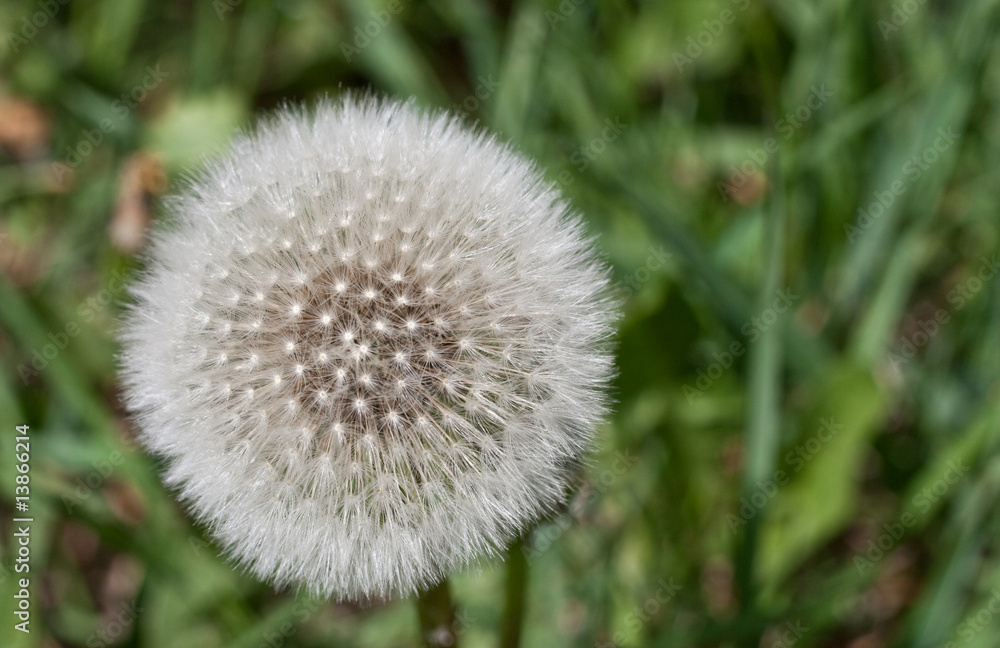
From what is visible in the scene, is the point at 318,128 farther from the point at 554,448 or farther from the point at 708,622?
the point at 708,622

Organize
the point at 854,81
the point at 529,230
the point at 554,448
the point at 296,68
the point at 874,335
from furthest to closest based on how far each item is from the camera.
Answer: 1. the point at 296,68
2. the point at 854,81
3. the point at 874,335
4. the point at 529,230
5. the point at 554,448

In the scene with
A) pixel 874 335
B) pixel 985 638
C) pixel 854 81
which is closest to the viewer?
pixel 985 638

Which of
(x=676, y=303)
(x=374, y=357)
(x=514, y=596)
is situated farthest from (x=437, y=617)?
(x=676, y=303)

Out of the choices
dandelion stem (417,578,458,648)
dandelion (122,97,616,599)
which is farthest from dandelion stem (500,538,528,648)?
dandelion (122,97,616,599)

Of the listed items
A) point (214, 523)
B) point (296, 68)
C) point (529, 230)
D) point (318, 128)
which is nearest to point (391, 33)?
point (296, 68)

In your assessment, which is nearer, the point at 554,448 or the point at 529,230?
the point at 554,448

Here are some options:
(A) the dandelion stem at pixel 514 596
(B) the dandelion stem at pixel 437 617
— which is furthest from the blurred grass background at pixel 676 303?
(B) the dandelion stem at pixel 437 617

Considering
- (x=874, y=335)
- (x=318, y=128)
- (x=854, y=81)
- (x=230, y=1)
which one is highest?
(x=230, y=1)
